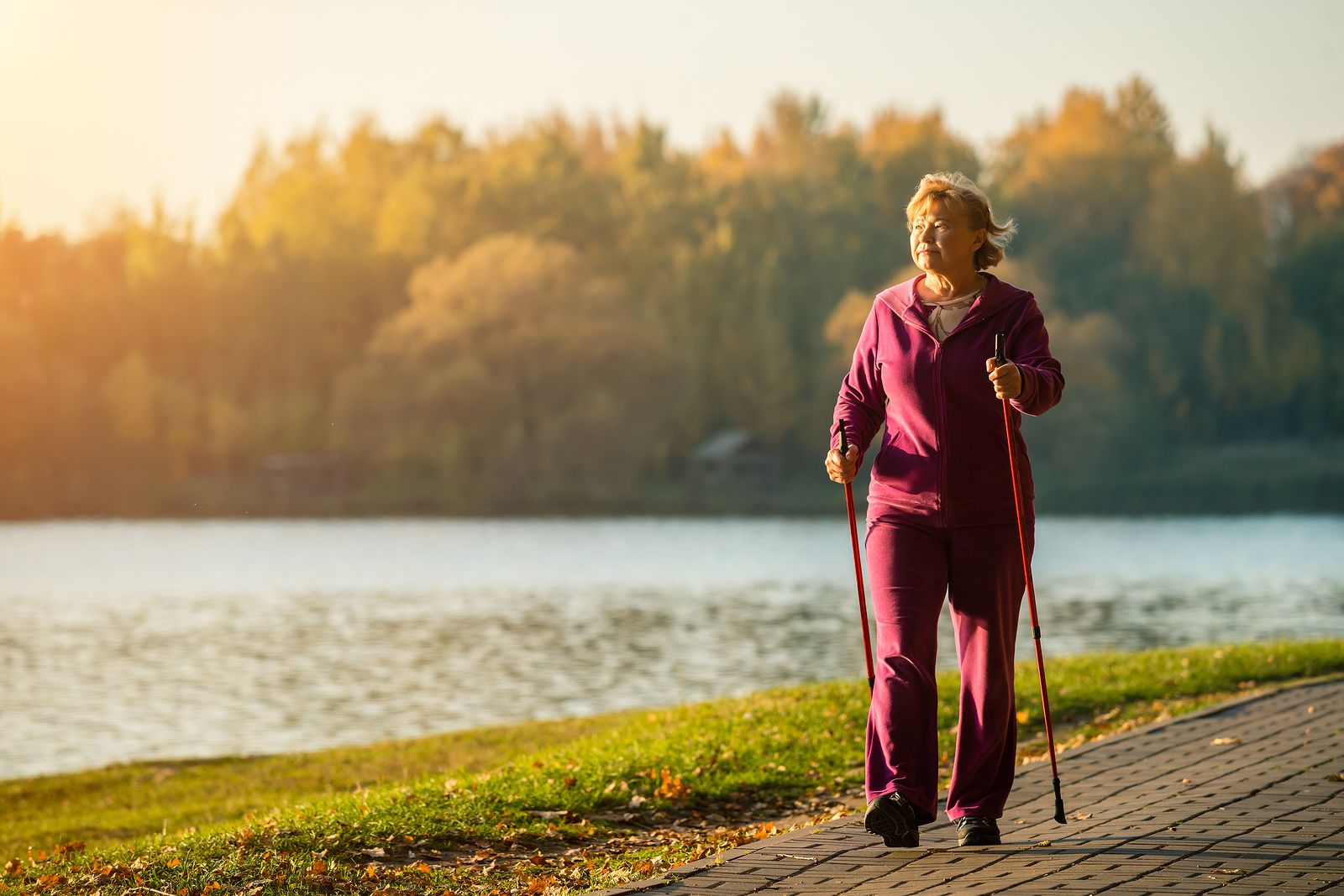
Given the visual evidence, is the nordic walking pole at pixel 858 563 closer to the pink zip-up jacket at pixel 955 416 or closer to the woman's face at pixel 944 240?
the pink zip-up jacket at pixel 955 416

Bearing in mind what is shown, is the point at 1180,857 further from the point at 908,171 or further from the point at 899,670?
the point at 908,171

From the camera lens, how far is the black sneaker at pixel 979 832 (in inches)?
215

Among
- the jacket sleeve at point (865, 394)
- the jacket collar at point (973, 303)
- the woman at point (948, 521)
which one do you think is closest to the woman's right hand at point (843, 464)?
the woman at point (948, 521)

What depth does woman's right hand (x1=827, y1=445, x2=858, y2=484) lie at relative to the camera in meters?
5.43

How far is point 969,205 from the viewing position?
5539 mm

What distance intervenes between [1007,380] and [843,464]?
1.98ft

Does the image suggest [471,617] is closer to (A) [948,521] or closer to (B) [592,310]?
(A) [948,521]

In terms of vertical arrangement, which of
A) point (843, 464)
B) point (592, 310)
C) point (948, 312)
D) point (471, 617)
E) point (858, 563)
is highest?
point (592, 310)

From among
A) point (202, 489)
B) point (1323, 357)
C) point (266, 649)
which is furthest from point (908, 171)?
point (266, 649)

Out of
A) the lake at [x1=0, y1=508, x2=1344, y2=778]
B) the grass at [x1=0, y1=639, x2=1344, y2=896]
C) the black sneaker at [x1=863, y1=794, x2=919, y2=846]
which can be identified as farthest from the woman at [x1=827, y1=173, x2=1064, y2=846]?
the lake at [x1=0, y1=508, x2=1344, y2=778]

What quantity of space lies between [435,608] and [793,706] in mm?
18896

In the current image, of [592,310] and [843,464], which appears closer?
[843,464]

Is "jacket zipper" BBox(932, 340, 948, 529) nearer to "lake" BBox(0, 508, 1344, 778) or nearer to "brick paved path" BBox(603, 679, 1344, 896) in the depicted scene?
"brick paved path" BBox(603, 679, 1344, 896)

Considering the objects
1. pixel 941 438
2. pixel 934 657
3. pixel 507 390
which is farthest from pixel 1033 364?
pixel 507 390
